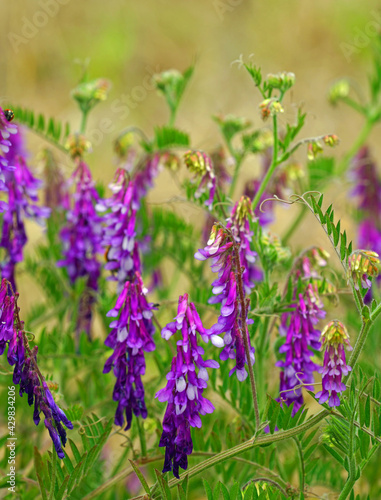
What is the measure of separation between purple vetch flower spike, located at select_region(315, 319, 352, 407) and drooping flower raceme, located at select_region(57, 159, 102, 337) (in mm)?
973

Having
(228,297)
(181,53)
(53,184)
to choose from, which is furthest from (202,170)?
(181,53)

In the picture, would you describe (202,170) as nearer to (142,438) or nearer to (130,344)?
(130,344)

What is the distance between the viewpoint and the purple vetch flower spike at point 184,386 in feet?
3.99

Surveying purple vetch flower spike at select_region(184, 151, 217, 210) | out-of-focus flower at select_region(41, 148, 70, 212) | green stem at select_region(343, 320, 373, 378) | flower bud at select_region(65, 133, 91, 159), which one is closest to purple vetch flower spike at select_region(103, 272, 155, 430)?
purple vetch flower spike at select_region(184, 151, 217, 210)

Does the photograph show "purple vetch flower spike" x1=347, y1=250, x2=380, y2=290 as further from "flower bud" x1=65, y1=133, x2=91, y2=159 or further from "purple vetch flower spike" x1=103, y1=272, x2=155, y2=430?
"flower bud" x1=65, y1=133, x2=91, y2=159

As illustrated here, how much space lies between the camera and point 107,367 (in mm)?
1439

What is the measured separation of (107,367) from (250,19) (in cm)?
630

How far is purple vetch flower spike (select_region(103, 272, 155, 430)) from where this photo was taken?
1377 millimetres

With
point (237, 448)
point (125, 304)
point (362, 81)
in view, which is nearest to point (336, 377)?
point (237, 448)

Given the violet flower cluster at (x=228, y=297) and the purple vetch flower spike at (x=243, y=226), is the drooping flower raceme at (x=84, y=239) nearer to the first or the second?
the purple vetch flower spike at (x=243, y=226)

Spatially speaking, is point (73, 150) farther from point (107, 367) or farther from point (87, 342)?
point (107, 367)

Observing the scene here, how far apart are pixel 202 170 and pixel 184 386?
56cm

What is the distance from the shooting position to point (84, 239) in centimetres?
206

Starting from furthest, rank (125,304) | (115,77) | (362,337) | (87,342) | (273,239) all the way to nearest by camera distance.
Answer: (115,77), (87,342), (273,239), (125,304), (362,337)
